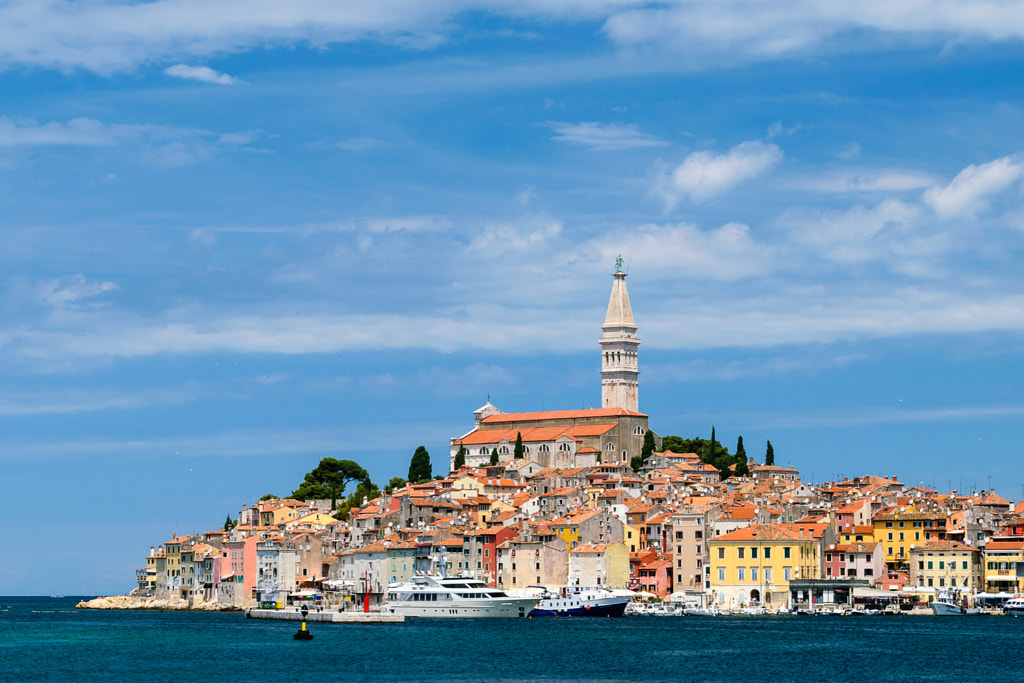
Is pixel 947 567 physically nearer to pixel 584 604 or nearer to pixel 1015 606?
pixel 1015 606

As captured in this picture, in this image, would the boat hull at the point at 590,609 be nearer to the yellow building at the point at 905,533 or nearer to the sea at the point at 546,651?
the sea at the point at 546,651

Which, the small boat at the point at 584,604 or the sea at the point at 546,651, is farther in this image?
the small boat at the point at 584,604

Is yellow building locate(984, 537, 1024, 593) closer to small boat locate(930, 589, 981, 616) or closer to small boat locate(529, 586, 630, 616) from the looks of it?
small boat locate(930, 589, 981, 616)

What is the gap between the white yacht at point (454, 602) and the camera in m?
87.6

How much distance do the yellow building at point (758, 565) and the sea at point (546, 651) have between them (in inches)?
166

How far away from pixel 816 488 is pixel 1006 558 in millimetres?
25570

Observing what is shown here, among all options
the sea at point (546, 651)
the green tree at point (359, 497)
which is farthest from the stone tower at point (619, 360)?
the sea at point (546, 651)

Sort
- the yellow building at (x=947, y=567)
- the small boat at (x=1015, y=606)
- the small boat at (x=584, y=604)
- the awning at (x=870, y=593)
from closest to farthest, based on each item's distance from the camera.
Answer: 1. the small boat at (x=584, y=604)
2. the small boat at (x=1015, y=606)
3. the awning at (x=870, y=593)
4. the yellow building at (x=947, y=567)

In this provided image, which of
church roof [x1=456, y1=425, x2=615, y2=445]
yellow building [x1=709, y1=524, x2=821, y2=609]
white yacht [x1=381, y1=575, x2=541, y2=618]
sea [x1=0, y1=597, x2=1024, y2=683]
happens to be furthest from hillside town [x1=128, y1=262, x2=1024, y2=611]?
white yacht [x1=381, y1=575, x2=541, y2=618]


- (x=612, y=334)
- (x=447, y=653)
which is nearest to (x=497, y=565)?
(x=447, y=653)

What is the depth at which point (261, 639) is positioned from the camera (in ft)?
250

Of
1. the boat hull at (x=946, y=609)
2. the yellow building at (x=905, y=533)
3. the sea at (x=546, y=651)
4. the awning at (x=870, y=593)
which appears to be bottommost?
the sea at (x=546, y=651)

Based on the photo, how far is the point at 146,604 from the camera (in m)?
122

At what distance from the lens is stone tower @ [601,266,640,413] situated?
Answer: 141m
